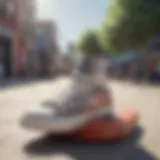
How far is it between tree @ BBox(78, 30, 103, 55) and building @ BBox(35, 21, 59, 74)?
0.02m

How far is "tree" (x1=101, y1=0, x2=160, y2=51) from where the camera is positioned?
0.30 metres

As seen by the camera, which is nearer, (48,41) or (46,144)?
(48,41)

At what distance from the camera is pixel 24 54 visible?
343mm

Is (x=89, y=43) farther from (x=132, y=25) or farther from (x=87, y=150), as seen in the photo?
(x=87, y=150)

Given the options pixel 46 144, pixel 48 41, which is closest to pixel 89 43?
pixel 48 41

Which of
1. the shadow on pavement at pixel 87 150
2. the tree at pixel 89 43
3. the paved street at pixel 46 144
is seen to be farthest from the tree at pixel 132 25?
the shadow on pavement at pixel 87 150

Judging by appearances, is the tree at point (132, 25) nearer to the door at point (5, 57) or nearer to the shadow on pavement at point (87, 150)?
the door at point (5, 57)

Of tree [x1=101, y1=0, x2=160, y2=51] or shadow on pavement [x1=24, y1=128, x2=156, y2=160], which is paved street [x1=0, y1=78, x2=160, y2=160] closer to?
shadow on pavement [x1=24, y1=128, x2=156, y2=160]

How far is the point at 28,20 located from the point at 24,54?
0.17 feet

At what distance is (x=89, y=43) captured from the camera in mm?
297

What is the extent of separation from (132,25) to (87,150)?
1.11ft

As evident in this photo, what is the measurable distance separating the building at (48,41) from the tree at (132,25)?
44mm

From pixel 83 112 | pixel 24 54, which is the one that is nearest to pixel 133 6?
pixel 24 54

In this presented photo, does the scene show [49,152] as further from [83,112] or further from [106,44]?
[106,44]
